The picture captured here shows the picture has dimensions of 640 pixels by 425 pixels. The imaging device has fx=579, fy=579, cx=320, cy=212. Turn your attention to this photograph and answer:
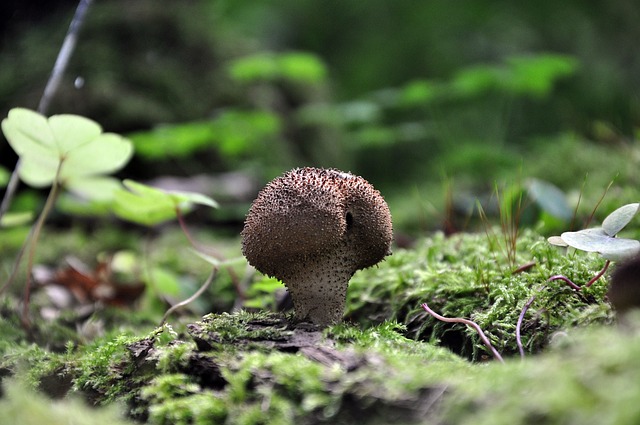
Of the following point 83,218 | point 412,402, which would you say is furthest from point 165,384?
point 83,218

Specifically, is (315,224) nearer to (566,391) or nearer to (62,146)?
(566,391)

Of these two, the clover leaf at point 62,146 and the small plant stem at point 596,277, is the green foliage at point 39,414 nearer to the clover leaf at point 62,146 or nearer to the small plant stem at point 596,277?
the clover leaf at point 62,146

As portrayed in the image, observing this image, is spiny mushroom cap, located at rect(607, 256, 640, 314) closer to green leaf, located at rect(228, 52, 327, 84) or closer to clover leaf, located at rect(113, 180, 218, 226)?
clover leaf, located at rect(113, 180, 218, 226)

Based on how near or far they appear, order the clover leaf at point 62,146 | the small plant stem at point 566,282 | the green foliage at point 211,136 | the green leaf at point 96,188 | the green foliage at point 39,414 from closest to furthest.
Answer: the green foliage at point 39,414 → the small plant stem at point 566,282 → the clover leaf at point 62,146 → the green leaf at point 96,188 → the green foliage at point 211,136

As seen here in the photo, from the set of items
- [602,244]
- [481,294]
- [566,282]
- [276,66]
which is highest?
[276,66]

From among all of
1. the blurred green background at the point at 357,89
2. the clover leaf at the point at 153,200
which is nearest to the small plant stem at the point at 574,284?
the clover leaf at the point at 153,200

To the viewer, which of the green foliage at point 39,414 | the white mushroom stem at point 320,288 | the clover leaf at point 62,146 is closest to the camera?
the green foliage at point 39,414

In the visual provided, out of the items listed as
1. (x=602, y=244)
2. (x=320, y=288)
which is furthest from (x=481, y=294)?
(x=320, y=288)
